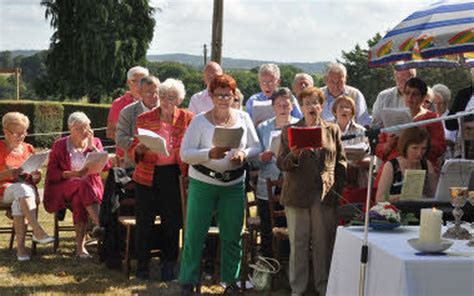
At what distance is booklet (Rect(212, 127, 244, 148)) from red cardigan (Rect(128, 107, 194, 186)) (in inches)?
45.0

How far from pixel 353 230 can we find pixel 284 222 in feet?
8.85

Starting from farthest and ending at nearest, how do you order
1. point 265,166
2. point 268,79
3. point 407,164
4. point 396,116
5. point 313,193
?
point 268,79 < point 265,166 < point 396,116 < point 313,193 < point 407,164

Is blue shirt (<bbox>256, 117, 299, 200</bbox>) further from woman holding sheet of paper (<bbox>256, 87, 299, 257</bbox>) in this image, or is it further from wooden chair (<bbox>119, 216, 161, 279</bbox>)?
wooden chair (<bbox>119, 216, 161, 279</bbox>)

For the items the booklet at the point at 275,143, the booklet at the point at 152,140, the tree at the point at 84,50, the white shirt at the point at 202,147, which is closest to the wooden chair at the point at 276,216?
the booklet at the point at 275,143

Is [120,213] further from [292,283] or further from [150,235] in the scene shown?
[292,283]

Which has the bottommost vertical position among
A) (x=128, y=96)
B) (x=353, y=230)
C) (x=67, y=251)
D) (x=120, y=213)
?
(x=67, y=251)

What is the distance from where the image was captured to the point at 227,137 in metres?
6.13

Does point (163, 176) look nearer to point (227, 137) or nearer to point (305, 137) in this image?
point (227, 137)

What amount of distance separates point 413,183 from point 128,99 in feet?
14.0

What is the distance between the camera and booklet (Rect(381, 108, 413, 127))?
6.75 metres

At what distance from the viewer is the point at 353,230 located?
4750mm

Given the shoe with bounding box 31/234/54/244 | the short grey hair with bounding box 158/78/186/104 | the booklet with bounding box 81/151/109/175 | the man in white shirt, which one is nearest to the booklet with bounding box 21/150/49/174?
the booklet with bounding box 81/151/109/175

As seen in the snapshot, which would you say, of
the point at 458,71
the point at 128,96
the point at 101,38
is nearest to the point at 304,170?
the point at 128,96

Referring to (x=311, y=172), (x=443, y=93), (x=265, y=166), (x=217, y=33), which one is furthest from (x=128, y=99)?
(x=217, y=33)
